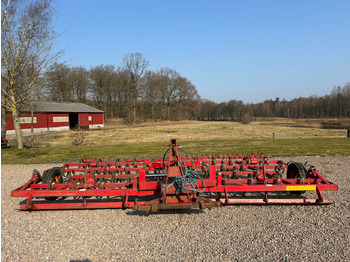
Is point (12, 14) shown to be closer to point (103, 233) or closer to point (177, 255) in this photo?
point (103, 233)

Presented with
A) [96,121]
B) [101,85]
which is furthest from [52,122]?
[101,85]

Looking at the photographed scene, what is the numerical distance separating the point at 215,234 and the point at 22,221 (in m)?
4.43

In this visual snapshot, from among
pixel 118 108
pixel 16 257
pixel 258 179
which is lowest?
pixel 16 257

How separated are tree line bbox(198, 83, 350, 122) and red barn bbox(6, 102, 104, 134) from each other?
191ft

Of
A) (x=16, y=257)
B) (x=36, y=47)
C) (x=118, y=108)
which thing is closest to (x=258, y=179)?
(x=16, y=257)

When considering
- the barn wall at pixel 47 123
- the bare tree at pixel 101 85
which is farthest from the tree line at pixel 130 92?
the barn wall at pixel 47 123

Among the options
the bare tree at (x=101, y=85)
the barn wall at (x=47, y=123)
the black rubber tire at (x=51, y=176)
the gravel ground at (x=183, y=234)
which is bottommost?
the gravel ground at (x=183, y=234)

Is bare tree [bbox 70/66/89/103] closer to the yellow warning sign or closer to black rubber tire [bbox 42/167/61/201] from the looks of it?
black rubber tire [bbox 42/167/61/201]

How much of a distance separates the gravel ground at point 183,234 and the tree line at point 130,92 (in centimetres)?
5875

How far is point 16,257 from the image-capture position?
4180mm

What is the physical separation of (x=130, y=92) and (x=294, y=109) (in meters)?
81.4

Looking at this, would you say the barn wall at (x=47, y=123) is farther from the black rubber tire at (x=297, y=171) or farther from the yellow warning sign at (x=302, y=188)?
the yellow warning sign at (x=302, y=188)

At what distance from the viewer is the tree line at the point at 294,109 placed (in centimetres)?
9256

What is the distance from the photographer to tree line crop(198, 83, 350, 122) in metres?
92.6
